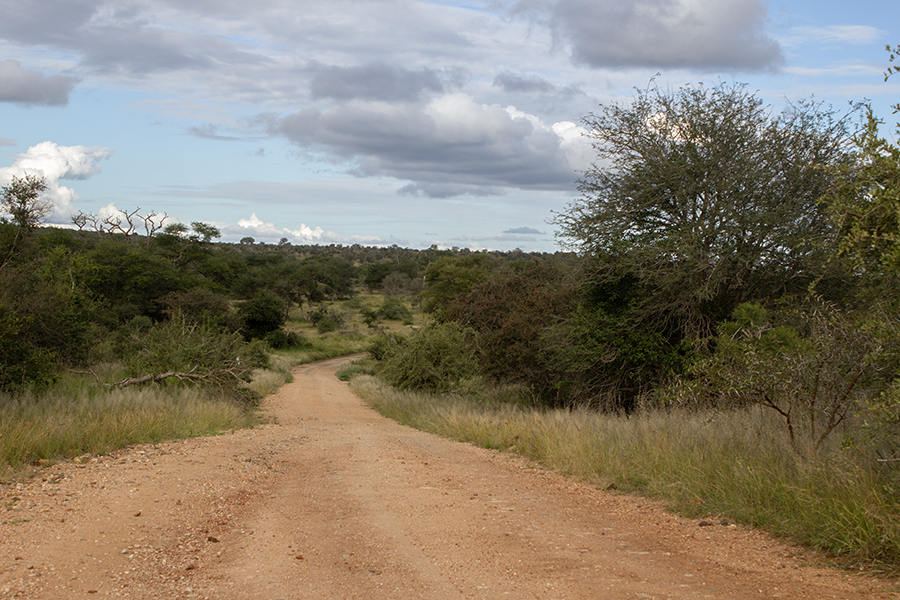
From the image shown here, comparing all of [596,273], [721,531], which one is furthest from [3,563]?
[596,273]

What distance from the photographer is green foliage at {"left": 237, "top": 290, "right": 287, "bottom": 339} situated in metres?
53.2

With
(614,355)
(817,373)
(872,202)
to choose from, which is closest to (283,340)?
(614,355)

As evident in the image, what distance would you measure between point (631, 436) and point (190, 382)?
1248 centimetres

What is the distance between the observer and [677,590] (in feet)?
14.9

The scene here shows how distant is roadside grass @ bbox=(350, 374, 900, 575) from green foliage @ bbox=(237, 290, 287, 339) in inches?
1740

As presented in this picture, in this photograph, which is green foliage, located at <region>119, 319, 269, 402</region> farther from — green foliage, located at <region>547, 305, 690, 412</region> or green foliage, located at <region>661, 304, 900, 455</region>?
green foliage, located at <region>661, 304, 900, 455</region>

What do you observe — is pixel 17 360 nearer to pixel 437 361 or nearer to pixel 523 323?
pixel 523 323

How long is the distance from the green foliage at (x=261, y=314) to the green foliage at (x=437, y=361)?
3091 centimetres

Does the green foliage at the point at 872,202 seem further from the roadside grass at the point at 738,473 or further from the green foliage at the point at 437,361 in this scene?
the green foliage at the point at 437,361

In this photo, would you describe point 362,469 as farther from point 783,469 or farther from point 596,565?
point 783,469

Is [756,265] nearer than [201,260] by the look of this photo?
Yes

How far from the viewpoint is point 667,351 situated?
1662 cm

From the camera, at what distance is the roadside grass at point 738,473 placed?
200 inches

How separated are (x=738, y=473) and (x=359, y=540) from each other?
12.8ft
